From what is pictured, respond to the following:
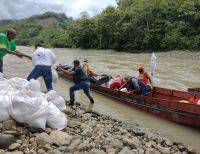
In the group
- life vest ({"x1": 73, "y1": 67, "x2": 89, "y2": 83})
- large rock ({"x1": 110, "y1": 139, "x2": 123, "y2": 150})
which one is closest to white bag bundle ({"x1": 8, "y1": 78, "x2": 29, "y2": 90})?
large rock ({"x1": 110, "y1": 139, "x2": 123, "y2": 150})

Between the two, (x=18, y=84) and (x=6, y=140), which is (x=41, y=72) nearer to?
(x=18, y=84)

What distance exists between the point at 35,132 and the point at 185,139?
482 centimetres

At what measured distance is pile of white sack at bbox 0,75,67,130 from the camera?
6.23 m

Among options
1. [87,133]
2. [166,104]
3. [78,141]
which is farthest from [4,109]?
[166,104]

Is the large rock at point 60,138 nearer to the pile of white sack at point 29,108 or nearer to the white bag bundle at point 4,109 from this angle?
the pile of white sack at point 29,108

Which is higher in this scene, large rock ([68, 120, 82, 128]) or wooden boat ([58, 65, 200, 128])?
large rock ([68, 120, 82, 128])

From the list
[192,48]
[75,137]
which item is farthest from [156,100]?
[192,48]

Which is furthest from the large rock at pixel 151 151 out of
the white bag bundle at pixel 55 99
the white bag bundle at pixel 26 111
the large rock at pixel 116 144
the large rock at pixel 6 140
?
→ the large rock at pixel 6 140

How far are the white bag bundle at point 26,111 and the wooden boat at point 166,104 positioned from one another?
4.97 metres

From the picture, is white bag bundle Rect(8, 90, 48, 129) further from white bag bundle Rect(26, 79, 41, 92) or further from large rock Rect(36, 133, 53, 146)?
white bag bundle Rect(26, 79, 41, 92)

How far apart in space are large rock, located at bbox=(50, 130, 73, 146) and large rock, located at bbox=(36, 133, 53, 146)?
10 cm

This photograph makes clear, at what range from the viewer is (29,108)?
6250mm

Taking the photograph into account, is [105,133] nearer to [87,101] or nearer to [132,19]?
[87,101]

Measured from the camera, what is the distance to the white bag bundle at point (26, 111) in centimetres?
621
